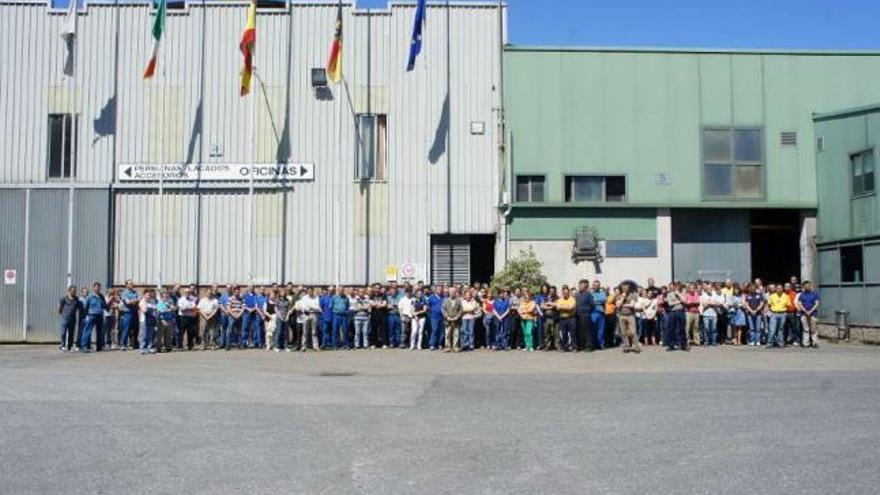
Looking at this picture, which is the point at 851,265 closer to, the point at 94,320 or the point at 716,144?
the point at 716,144

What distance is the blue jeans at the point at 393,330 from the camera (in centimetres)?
2345

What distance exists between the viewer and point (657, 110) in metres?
26.8

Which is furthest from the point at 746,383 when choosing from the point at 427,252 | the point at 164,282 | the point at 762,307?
the point at 164,282

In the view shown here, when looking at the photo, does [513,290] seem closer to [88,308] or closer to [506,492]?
[88,308]

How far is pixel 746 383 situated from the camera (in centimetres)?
1428

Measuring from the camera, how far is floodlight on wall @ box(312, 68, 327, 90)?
26469 mm

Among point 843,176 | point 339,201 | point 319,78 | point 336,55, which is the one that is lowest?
point 339,201

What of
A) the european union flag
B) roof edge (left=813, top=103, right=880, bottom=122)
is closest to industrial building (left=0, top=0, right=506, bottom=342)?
the european union flag

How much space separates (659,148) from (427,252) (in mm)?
7733

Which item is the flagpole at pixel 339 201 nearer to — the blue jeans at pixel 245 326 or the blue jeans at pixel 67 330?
the blue jeans at pixel 245 326

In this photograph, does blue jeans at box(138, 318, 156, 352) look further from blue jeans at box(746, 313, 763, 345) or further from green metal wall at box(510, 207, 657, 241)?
blue jeans at box(746, 313, 763, 345)

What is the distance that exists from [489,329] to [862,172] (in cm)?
1174

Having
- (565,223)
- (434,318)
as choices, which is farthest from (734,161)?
(434,318)

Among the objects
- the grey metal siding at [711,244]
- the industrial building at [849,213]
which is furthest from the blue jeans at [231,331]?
the industrial building at [849,213]
